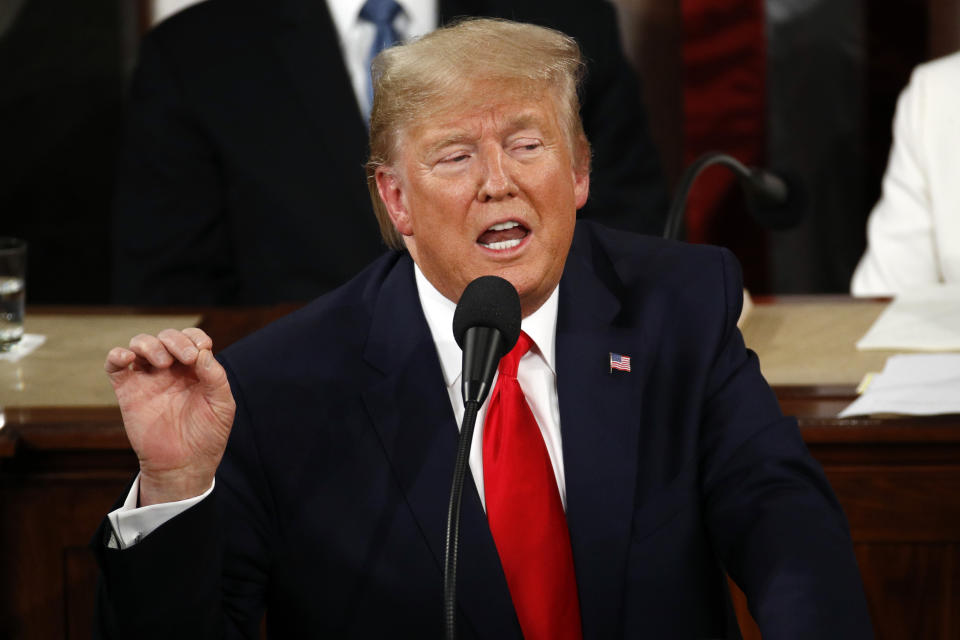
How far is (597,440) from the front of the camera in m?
1.52

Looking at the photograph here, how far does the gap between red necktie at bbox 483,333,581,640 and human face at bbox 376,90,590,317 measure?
17 cm

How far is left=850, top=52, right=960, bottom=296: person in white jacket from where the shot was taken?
281 centimetres

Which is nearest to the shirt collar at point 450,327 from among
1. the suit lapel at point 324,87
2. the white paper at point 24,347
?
the white paper at point 24,347

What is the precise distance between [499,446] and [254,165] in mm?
1584

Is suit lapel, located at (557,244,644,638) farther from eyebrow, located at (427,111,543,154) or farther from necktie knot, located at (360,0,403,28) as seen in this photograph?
necktie knot, located at (360,0,403,28)

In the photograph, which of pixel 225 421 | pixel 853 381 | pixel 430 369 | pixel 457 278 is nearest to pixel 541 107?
pixel 457 278

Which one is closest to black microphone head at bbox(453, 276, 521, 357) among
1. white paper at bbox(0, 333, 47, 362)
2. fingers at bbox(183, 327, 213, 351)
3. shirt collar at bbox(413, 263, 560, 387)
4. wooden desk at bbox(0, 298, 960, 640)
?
fingers at bbox(183, 327, 213, 351)

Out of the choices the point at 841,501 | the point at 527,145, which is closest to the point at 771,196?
the point at 841,501

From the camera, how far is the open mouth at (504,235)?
149 cm

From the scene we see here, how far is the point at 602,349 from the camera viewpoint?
1.58 metres

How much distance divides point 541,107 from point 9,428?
82cm

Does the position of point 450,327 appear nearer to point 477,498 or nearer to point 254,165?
point 477,498

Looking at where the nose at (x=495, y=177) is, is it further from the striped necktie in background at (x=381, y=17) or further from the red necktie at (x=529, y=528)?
the striped necktie in background at (x=381, y=17)

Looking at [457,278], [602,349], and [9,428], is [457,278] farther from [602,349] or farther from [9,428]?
[9,428]
